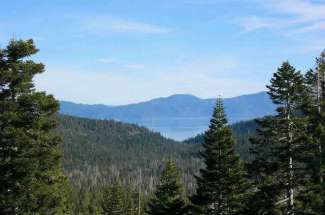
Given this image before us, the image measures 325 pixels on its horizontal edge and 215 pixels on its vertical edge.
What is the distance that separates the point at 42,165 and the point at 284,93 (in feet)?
52.3

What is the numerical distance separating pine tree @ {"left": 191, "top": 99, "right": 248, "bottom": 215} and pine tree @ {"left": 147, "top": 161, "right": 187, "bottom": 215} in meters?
6.57

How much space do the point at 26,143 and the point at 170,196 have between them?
26748 millimetres

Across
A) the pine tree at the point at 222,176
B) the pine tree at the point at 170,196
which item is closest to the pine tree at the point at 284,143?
the pine tree at the point at 222,176

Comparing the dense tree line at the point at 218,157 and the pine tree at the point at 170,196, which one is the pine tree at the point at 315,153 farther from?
the pine tree at the point at 170,196

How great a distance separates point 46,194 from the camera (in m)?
24.1

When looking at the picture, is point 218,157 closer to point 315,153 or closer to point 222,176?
point 222,176

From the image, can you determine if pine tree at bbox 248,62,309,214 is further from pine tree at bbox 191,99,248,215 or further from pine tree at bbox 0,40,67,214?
pine tree at bbox 0,40,67,214

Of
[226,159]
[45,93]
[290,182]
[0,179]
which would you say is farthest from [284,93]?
[0,179]

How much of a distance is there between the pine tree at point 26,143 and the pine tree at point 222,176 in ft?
57.7

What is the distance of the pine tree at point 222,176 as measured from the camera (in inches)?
1596

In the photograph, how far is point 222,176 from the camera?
40.6 m

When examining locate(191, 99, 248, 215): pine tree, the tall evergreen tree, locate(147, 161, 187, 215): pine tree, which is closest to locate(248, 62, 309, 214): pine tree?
the tall evergreen tree

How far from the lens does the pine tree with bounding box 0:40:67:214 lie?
2369 centimetres

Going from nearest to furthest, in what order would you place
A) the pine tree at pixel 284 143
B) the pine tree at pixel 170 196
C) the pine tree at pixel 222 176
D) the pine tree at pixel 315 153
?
1. the pine tree at pixel 315 153
2. the pine tree at pixel 284 143
3. the pine tree at pixel 222 176
4. the pine tree at pixel 170 196
